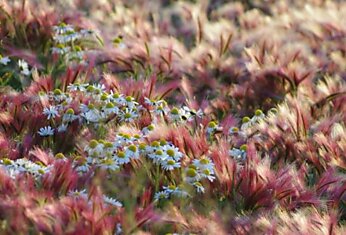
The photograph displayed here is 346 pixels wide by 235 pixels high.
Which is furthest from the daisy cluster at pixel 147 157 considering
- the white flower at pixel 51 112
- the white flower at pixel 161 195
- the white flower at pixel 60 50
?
the white flower at pixel 60 50

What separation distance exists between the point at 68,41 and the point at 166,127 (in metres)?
1.35

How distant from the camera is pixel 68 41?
4137 mm

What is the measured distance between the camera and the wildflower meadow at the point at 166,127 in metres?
2.48

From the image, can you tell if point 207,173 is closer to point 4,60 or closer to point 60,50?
point 4,60

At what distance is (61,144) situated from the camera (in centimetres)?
305

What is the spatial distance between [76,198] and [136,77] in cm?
150

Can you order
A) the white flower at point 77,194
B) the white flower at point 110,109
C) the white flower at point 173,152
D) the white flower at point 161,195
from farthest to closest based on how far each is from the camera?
1. the white flower at point 110,109
2. the white flower at point 173,152
3. the white flower at point 161,195
4. the white flower at point 77,194

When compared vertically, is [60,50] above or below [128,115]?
below

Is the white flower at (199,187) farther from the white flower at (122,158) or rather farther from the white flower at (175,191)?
the white flower at (122,158)

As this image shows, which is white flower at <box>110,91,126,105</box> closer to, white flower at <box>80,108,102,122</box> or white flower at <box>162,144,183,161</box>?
white flower at <box>80,108,102,122</box>

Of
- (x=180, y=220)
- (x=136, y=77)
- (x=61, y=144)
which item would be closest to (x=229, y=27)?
(x=136, y=77)

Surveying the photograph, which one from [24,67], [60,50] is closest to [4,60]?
[24,67]

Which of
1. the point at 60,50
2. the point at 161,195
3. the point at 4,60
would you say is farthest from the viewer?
the point at 60,50

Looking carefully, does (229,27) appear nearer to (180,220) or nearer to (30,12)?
(30,12)
